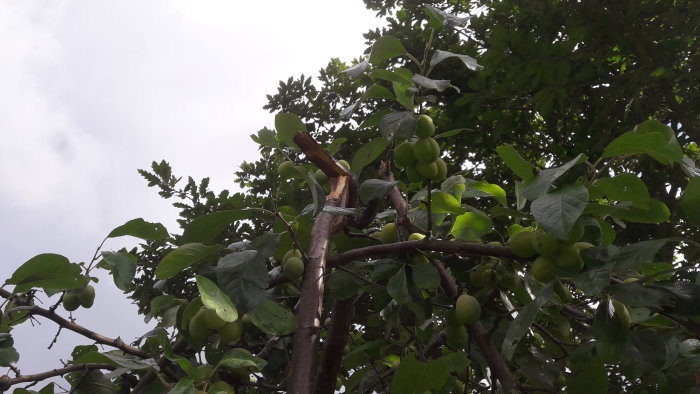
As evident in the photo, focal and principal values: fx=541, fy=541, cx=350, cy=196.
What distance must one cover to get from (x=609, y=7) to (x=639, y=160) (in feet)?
3.16

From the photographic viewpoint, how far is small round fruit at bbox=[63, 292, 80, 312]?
5.32ft

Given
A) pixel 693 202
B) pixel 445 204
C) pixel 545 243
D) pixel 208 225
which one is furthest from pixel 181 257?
pixel 693 202

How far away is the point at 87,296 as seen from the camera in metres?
1.63

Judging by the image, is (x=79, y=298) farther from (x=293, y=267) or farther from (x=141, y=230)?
(x=293, y=267)

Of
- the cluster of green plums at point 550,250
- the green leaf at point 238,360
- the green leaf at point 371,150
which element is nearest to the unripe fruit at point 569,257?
the cluster of green plums at point 550,250

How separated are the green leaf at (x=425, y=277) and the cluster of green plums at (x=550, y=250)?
17cm

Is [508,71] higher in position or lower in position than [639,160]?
higher

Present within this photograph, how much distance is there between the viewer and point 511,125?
384 centimetres

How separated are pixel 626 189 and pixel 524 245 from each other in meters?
0.21

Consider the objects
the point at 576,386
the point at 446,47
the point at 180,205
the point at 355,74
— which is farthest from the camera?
the point at 446,47

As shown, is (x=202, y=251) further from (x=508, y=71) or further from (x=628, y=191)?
(x=508, y=71)

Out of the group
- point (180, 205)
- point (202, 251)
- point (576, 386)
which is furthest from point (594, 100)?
point (202, 251)

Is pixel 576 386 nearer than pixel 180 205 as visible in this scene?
Yes

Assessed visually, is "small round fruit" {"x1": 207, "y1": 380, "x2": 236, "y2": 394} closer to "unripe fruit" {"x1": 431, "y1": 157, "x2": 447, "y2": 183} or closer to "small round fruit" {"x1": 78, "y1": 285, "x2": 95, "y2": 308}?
"unripe fruit" {"x1": 431, "y1": 157, "x2": 447, "y2": 183}
